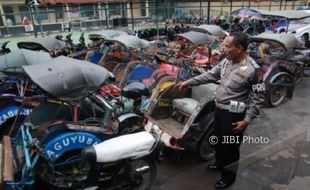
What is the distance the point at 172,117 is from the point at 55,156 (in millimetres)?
1929

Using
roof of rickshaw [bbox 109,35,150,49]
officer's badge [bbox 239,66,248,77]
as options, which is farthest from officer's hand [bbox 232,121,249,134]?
roof of rickshaw [bbox 109,35,150,49]

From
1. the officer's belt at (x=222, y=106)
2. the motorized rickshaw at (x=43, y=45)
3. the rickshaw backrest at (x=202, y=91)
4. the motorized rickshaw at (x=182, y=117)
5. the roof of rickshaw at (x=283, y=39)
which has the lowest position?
the motorized rickshaw at (x=182, y=117)

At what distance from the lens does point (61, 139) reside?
3.07m

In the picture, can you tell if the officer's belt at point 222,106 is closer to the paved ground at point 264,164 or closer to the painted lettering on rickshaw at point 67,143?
the paved ground at point 264,164

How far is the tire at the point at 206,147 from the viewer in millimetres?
3924

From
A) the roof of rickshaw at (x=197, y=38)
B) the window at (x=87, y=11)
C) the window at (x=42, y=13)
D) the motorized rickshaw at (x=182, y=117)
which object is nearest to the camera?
the motorized rickshaw at (x=182, y=117)

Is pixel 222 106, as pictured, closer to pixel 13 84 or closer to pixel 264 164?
pixel 264 164

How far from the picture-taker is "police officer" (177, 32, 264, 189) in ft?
9.61

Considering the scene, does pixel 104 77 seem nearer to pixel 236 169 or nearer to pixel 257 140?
pixel 236 169

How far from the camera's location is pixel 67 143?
3111mm

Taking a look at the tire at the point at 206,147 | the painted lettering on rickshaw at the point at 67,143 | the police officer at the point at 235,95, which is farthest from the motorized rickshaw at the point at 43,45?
the police officer at the point at 235,95

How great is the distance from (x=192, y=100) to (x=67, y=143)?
6.80 feet

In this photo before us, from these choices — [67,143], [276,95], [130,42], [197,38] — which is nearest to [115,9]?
[197,38]

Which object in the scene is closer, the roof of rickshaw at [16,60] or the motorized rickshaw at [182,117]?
the motorized rickshaw at [182,117]
